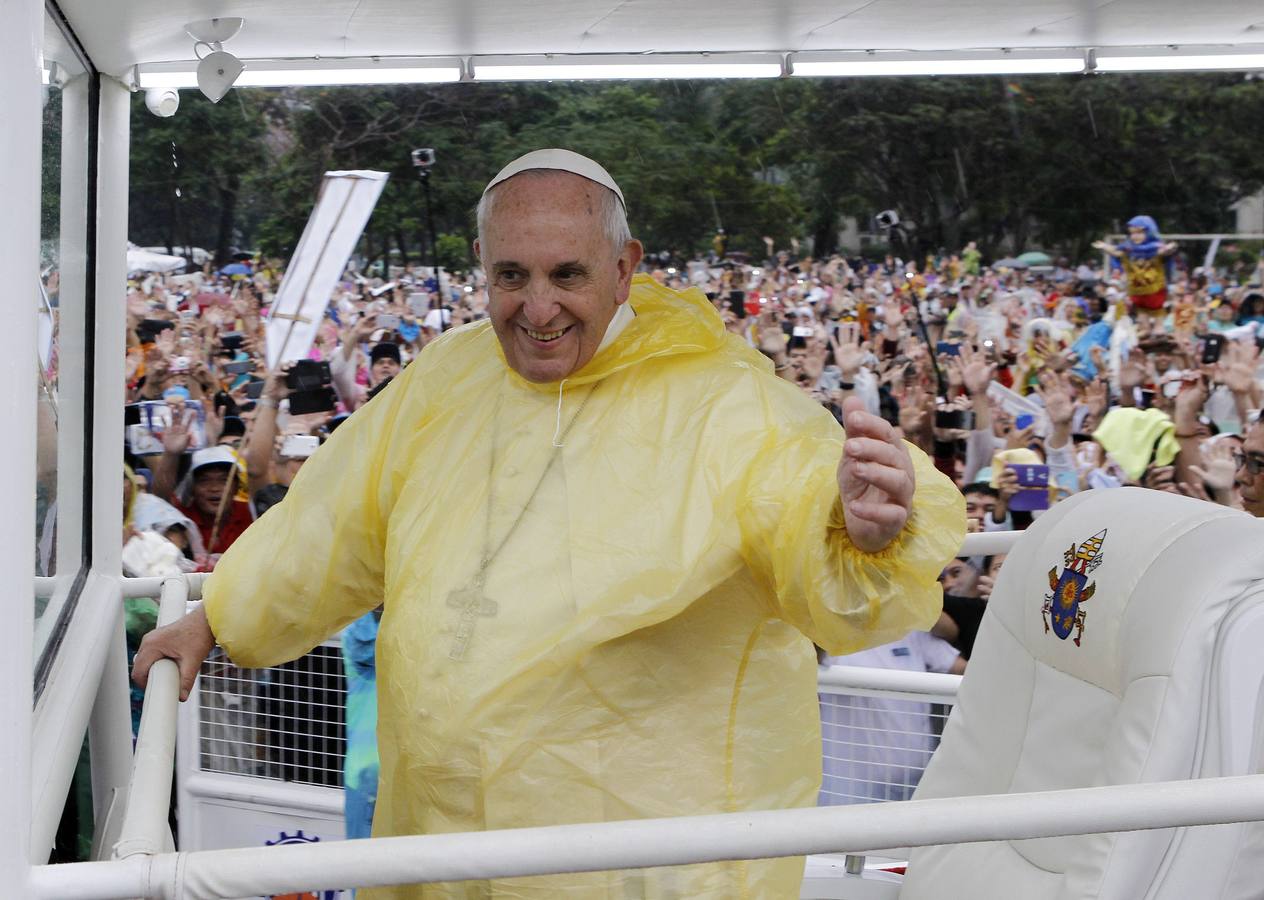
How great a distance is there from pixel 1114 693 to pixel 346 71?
1546 millimetres

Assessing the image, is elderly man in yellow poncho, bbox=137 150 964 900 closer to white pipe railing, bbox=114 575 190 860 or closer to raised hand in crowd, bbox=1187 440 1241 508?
white pipe railing, bbox=114 575 190 860

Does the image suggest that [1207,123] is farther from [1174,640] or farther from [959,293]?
[1174,640]

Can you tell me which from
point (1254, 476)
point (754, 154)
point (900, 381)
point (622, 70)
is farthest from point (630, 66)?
point (754, 154)

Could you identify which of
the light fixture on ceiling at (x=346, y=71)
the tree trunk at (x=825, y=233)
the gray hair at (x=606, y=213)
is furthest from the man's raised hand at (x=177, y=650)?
the tree trunk at (x=825, y=233)

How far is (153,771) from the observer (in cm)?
121

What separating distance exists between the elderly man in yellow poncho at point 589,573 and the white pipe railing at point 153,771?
11cm

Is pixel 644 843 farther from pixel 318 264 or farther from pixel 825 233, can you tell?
pixel 825 233

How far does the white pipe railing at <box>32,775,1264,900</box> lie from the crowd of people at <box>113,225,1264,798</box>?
5.30ft

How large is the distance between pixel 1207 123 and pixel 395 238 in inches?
351

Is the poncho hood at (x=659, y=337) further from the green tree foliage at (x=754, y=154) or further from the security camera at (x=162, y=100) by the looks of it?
the green tree foliage at (x=754, y=154)

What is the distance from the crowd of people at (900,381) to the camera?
4738 millimetres

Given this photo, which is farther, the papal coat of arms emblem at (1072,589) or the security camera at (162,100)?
the security camera at (162,100)

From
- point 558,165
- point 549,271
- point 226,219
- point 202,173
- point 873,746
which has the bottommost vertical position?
point 873,746

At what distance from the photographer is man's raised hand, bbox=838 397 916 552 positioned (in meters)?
1.25
